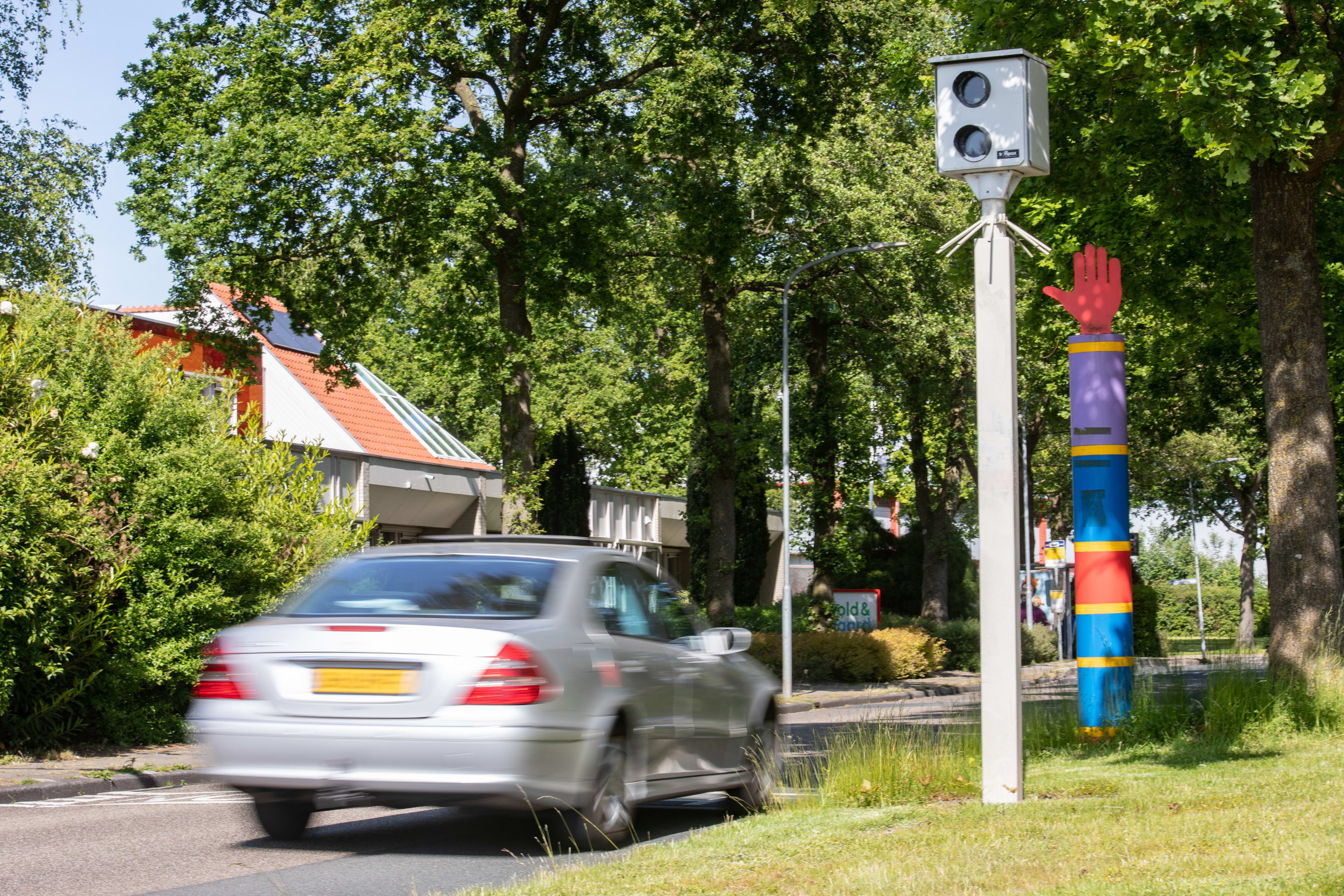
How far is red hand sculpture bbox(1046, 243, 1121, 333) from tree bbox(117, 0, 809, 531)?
36.2 feet

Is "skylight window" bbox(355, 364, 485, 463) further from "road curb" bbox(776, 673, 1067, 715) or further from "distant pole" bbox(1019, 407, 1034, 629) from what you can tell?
"distant pole" bbox(1019, 407, 1034, 629)

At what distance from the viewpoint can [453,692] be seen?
694cm

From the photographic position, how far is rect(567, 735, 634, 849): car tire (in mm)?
7340

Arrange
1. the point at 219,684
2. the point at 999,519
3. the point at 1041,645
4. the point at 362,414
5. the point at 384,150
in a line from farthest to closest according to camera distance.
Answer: the point at 1041,645 < the point at 362,414 < the point at 384,150 < the point at 999,519 < the point at 219,684

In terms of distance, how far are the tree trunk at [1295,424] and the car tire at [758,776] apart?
5823 millimetres

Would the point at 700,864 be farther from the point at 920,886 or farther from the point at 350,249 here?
the point at 350,249

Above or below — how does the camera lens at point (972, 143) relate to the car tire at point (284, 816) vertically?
above

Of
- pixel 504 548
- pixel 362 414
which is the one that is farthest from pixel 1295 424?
pixel 362 414

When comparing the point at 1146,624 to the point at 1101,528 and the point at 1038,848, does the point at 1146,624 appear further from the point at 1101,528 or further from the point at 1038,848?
the point at 1038,848

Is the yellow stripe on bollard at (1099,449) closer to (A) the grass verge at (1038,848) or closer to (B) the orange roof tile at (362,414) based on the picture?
(A) the grass verge at (1038,848)

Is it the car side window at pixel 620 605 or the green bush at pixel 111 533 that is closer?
the car side window at pixel 620 605

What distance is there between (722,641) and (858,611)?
26281 mm

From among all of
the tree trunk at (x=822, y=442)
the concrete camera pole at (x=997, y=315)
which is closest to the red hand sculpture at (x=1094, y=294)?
the concrete camera pole at (x=997, y=315)

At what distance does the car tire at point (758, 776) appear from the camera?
30.7ft
